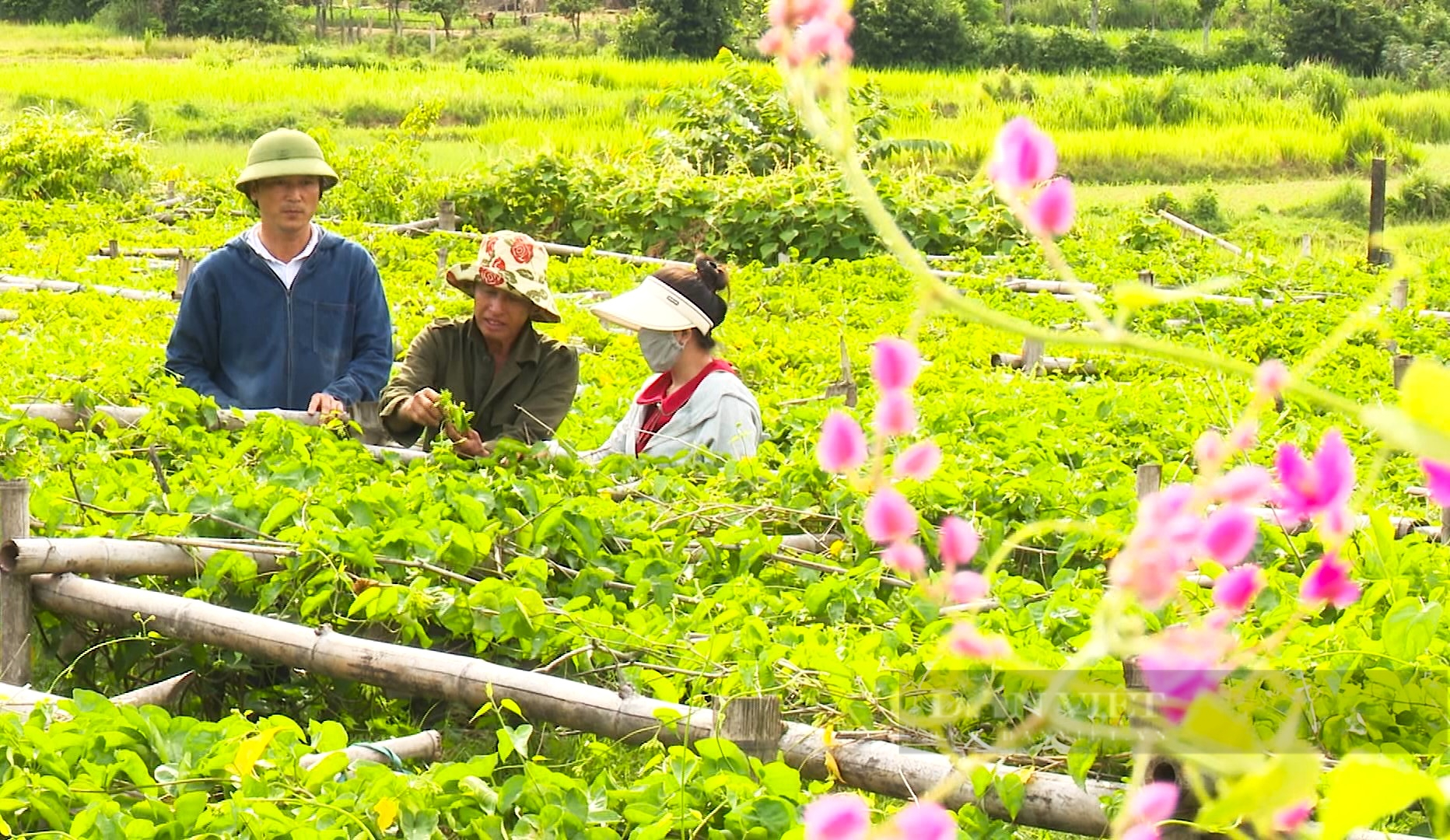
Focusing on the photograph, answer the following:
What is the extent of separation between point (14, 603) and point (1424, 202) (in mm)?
15615

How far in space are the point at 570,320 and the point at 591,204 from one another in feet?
12.6

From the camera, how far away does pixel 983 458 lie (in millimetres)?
5258

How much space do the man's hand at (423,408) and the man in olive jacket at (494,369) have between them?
0.12 ft

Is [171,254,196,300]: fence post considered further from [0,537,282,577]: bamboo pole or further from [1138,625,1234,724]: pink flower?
[1138,625,1234,724]: pink flower

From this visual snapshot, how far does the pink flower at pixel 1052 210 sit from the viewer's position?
0.63m

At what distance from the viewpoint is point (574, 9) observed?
125 feet

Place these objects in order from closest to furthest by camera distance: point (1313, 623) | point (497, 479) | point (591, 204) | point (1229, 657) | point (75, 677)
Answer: point (1229, 657) < point (1313, 623) < point (75, 677) < point (497, 479) < point (591, 204)

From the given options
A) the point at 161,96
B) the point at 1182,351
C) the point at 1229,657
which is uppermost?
the point at 1182,351

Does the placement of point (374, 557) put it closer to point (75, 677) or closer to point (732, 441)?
point (75, 677)

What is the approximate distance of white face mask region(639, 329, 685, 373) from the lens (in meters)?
5.01

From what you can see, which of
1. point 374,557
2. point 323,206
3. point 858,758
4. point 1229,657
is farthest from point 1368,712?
point 323,206

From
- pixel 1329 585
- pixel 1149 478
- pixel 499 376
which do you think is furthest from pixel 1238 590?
pixel 499 376

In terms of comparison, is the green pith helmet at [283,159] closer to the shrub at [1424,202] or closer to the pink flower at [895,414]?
the pink flower at [895,414]

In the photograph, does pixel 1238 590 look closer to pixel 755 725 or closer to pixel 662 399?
pixel 755 725
